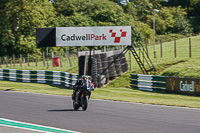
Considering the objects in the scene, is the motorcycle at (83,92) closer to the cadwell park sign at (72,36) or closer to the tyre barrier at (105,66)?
the cadwell park sign at (72,36)

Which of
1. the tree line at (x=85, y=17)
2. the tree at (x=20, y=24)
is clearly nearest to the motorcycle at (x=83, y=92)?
the tree line at (x=85, y=17)

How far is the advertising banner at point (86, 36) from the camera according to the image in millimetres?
26891

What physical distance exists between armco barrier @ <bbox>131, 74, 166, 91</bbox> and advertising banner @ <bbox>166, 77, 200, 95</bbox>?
58 centimetres

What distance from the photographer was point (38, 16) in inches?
2132

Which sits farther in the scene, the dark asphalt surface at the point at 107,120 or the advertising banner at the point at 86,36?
the advertising banner at the point at 86,36

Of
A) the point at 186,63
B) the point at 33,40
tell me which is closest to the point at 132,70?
the point at 186,63

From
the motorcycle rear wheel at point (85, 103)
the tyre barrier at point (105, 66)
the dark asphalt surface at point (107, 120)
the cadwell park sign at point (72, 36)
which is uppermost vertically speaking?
the cadwell park sign at point (72, 36)

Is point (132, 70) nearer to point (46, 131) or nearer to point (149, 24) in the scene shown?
point (46, 131)

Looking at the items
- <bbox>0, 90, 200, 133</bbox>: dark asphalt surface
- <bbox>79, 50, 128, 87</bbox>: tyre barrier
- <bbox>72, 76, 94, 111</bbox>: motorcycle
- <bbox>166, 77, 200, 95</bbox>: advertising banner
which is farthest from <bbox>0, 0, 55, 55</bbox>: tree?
<bbox>72, 76, 94, 111</bbox>: motorcycle

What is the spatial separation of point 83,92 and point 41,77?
64.1ft

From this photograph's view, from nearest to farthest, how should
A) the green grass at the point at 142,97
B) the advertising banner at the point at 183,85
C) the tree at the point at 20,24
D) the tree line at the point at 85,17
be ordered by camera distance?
the green grass at the point at 142,97 < the advertising banner at the point at 183,85 < the tree at the point at 20,24 < the tree line at the point at 85,17

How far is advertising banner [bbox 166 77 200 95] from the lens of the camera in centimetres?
2333

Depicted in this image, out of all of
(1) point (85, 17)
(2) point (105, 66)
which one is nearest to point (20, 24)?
(1) point (85, 17)

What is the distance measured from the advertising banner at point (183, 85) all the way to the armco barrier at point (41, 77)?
7.08 meters
